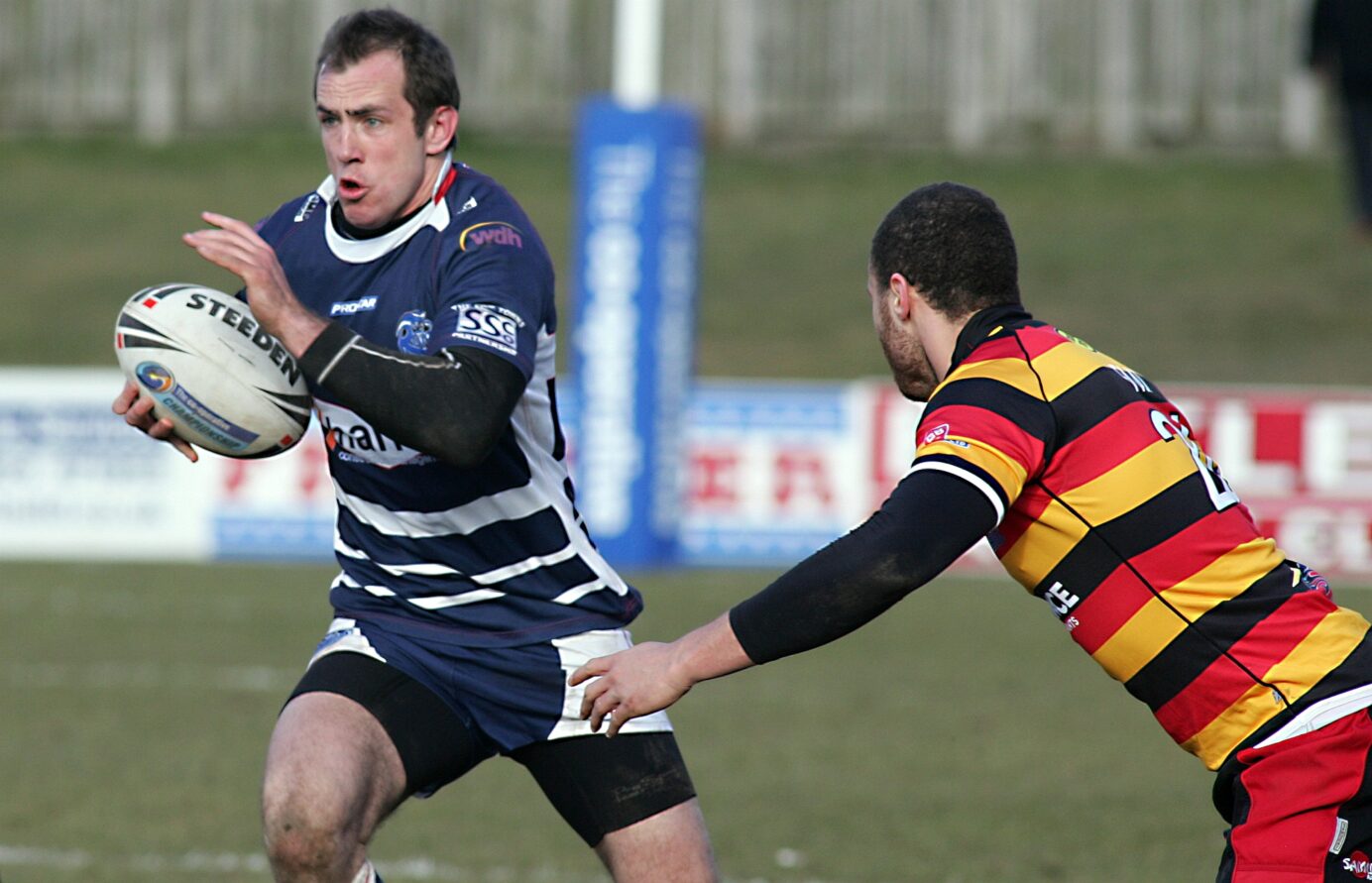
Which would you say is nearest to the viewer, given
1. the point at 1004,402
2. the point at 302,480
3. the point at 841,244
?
the point at 1004,402

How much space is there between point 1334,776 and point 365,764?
74.7 inches

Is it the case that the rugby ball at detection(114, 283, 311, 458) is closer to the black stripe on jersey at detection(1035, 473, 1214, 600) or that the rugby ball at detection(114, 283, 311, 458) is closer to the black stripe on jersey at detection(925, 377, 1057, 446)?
the black stripe on jersey at detection(925, 377, 1057, 446)

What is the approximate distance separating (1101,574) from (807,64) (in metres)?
22.2

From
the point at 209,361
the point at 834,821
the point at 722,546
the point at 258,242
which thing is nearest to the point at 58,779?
the point at 834,821

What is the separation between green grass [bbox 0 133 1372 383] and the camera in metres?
20.5

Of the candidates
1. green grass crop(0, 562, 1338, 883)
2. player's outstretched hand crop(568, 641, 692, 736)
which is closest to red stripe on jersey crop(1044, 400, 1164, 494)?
player's outstretched hand crop(568, 641, 692, 736)

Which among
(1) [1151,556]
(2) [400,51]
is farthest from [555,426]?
(1) [1151,556]

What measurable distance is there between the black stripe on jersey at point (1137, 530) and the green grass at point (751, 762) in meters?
2.72

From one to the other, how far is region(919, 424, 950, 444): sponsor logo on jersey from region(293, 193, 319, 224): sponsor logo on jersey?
175cm

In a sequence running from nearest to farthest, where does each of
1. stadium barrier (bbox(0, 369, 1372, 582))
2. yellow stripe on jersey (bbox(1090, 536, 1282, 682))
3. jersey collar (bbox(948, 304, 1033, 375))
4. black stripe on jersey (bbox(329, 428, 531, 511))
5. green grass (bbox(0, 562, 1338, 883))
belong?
yellow stripe on jersey (bbox(1090, 536, 1282, 682))
jersey collar (bbox(948, 304, 1033, 375))
black stripe on jersey (bbox(329, 428, 531, 511))
green grass (bbox(0, 562, 1338, 883))
stadium barrier (bbox(0, 369, 1372, 582))

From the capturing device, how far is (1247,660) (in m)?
3.57

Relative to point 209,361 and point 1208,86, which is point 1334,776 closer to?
point 209,361

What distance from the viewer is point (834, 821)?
685cm

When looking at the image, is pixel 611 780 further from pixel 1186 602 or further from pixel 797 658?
pixel 797 658
